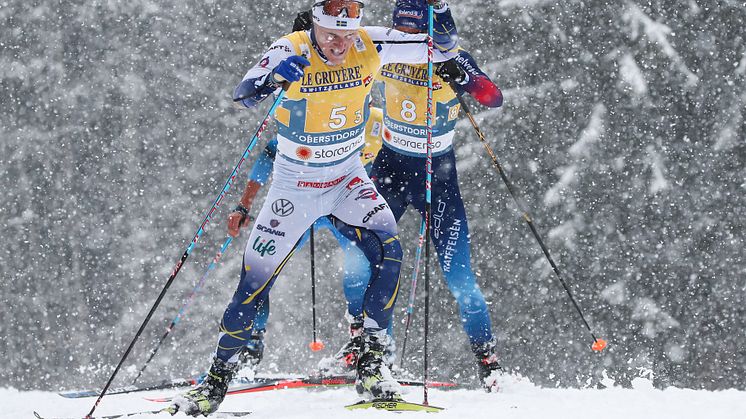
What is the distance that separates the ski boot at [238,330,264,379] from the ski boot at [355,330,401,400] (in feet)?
4.85

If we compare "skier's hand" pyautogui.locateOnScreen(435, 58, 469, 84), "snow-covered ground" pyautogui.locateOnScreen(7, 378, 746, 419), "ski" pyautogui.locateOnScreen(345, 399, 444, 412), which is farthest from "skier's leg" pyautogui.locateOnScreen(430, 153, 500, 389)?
"ski" pyautogui.locateOnScreen(345, 399, 444, 412)

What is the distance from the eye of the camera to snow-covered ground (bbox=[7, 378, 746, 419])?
4.50 m

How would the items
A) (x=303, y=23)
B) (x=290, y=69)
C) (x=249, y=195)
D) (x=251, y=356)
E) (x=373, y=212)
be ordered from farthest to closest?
(x=251, y=356) < (x=249, y=195) < (x=303, y=23) < (x=373, y=212) < (x=290, y=69)

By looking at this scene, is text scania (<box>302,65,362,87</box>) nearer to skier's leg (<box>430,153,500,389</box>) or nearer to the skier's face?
the skier's face

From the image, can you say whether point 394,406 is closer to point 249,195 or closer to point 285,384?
point 285,384

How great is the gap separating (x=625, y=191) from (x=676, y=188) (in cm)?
76

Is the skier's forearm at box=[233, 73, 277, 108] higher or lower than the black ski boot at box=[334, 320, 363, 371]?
higher

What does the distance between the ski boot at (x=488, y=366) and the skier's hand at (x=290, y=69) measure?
2291 millimetres

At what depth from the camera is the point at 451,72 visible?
5633mm

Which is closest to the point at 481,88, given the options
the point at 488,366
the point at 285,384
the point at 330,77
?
the point at 330,77

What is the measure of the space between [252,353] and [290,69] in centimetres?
241

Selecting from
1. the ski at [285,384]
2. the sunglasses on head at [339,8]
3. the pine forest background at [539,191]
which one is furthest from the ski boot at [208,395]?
the pine forest background at [539,191]

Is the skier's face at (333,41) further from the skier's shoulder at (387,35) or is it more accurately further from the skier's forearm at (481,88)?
the skier's forearm at (481,88)

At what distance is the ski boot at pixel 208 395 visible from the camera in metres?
4.88
